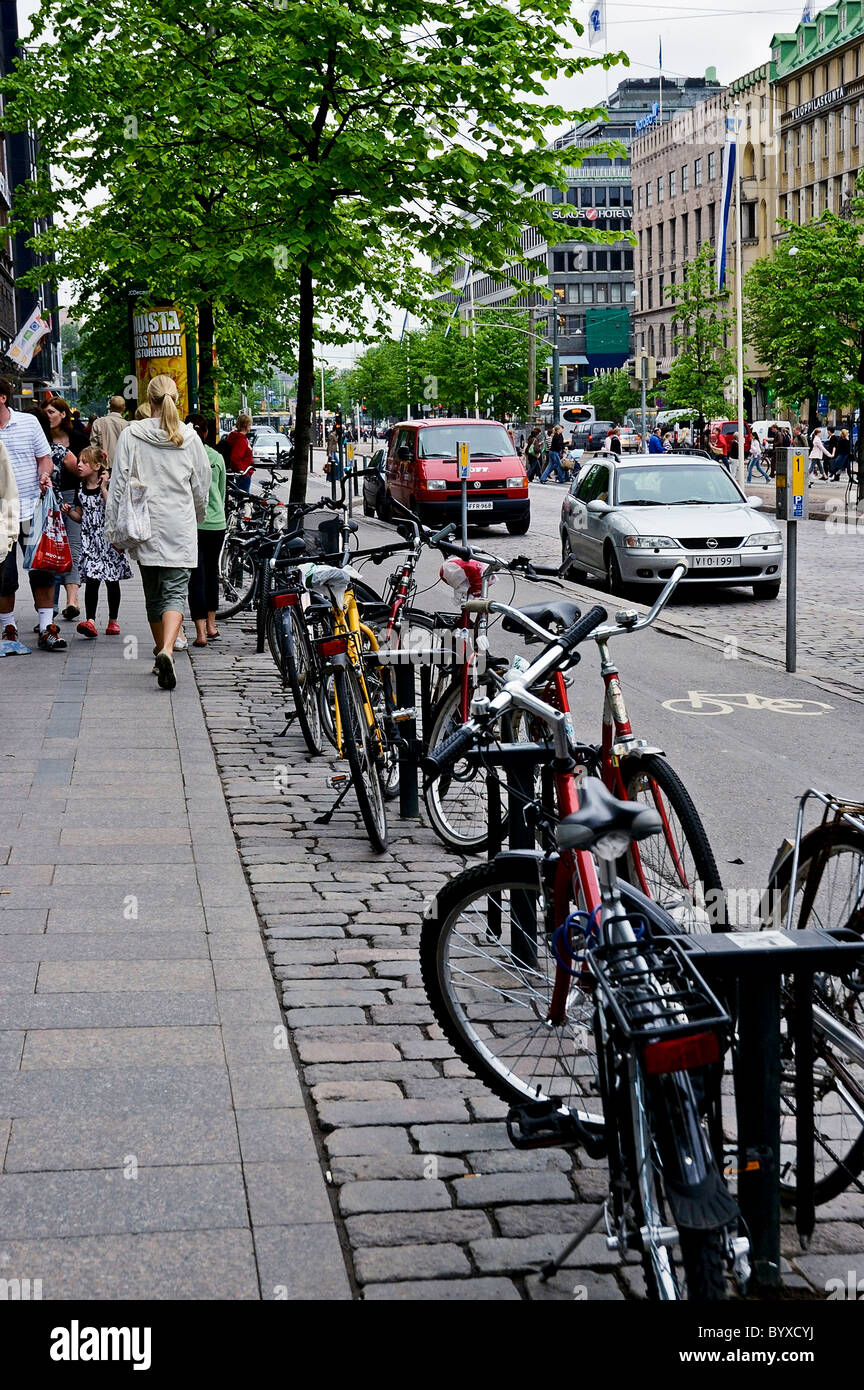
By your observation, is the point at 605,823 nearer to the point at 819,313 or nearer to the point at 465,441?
the point at 465,441

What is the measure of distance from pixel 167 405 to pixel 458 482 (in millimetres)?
16509

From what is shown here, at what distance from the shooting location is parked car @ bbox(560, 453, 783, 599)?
57.1 feet

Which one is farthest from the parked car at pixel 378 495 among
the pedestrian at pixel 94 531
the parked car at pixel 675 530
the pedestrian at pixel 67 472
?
the pedestrian at pixel 94 531

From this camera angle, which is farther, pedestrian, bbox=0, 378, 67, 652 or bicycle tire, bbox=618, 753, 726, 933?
pedestrian, bbox=0, 378, 67, 652

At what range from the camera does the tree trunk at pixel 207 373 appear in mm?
19141

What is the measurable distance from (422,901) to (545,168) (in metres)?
9.45

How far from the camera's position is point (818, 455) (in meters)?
47.4

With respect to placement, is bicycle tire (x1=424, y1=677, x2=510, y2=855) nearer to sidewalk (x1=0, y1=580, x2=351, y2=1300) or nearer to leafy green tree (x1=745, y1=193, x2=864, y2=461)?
sidewalk (x1=0, y1=580, x2=351, y2=1300)

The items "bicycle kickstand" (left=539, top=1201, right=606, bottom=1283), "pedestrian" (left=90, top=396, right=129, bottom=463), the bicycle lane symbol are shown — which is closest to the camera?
"bicycle kickstand" (left=539, top=1201, right=606, bottom=1283)

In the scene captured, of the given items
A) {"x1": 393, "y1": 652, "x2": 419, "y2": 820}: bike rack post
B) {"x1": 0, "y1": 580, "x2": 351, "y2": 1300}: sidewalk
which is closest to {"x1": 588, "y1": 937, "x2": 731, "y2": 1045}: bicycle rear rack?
{"x1": 0, "y1": 580, "x2": 351, "y2": 1300}: sidewalk

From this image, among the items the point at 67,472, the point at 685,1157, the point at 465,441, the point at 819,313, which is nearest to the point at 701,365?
the point at 819,313

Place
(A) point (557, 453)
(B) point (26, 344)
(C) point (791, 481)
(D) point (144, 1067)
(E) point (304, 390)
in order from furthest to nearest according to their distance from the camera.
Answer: (A) point (557, 453)
(B) point (26, 344)
(E) point (304, 390)
(C) point (791, 481)
(D) point (144, 1067)

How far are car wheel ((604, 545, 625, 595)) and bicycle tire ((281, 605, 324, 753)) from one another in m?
8.60

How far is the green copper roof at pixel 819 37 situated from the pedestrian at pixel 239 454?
69837 mm
